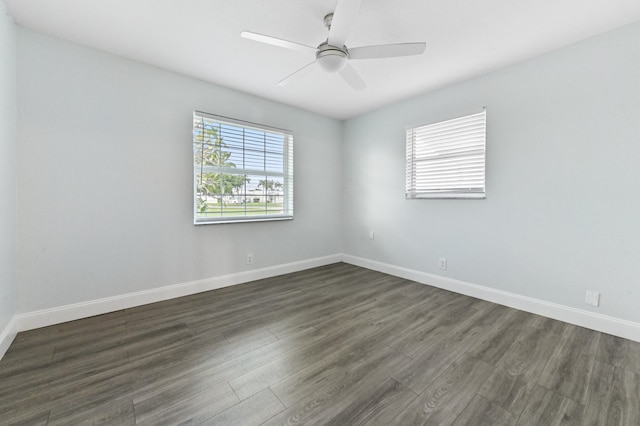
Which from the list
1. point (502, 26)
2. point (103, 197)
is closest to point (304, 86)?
point (502, 26)

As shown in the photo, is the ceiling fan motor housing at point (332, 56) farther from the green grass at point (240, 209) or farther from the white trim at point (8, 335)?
the white trim at point (8, 335)

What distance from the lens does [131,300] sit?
8.47 feet

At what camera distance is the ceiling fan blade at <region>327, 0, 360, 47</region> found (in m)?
1.43

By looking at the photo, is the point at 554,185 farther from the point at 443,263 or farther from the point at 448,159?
the point at 443,263

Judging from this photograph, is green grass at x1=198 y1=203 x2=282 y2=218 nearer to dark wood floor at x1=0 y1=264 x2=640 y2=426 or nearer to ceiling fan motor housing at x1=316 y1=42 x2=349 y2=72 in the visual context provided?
dark wood floor at x1=0 y1=264 x2=640 y2=426

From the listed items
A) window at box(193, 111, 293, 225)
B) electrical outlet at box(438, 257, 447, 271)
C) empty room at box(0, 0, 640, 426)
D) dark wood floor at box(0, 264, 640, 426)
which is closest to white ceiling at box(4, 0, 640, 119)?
empty room at box(0, 0, 640, 426)

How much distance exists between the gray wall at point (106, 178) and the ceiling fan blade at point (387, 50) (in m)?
1.94

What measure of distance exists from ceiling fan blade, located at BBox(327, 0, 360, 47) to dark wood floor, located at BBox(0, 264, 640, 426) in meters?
2.18

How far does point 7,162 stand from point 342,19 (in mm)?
2626

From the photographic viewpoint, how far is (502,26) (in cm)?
203

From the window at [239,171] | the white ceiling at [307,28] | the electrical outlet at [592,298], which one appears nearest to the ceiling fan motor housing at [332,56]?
the white ceiling at [307,28]

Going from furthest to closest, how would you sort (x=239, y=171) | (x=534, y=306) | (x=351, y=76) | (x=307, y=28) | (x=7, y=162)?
(x=239, y=171), (x=534, y=306), (x=351, y=76), (x=307, y=28), (x=7, y=162)

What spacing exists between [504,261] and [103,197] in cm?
408

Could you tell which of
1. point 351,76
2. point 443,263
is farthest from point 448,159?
point 351,76
